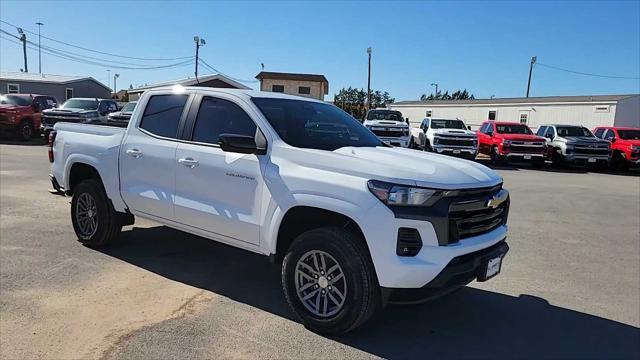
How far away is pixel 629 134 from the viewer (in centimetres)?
2173

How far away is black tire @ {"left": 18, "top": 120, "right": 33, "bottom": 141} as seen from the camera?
877 inches

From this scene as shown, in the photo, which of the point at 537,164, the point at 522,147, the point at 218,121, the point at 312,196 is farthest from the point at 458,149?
the point at 312,196

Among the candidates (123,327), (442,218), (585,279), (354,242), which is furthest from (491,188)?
(123,327)

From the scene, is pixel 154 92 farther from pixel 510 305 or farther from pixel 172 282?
pixel 510 305

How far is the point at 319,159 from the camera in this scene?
3.95m

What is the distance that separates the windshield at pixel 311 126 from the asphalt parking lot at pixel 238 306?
1521 mm

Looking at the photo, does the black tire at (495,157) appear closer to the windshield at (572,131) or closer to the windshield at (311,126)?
the windshield at (572,131)

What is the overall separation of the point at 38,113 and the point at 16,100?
1019mm

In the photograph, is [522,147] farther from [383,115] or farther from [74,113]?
[74,113]

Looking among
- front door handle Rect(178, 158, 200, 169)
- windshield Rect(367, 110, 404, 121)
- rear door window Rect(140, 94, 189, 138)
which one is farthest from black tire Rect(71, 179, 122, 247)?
windshield Rect(367, 110, 404, 121)

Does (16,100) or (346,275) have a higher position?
(16,100)

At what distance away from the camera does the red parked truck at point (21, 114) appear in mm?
21953

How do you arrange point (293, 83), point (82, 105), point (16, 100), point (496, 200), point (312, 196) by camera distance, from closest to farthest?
1. point (312, 196)
2. point (496, 200)
3. point (16, 100)
4. point (82, 105)
5. point (293, 83)

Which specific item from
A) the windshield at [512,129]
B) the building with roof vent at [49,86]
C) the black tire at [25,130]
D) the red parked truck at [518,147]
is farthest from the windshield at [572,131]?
the building with roof vent at [49,86]
